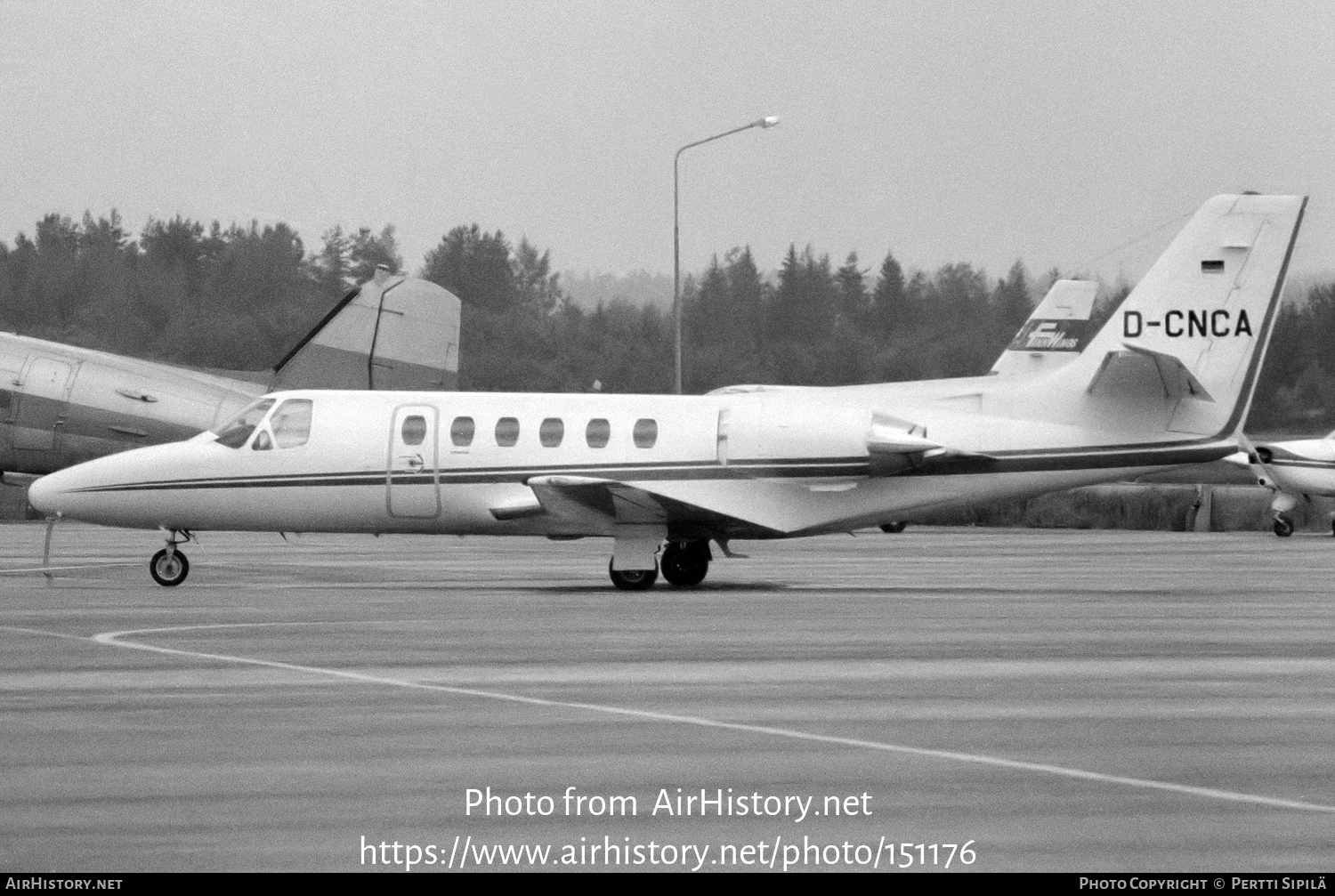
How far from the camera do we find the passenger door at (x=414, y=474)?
80.2 feet

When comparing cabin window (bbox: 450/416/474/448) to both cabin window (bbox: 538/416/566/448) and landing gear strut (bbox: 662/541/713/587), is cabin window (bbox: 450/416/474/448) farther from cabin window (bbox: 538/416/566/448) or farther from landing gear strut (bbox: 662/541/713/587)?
landing gear strut (bbox: 662/541/713/587)

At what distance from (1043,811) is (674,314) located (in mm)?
40580

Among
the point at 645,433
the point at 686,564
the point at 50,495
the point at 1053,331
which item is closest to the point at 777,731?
the point at 645,433

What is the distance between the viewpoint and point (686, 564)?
25406 millimetres

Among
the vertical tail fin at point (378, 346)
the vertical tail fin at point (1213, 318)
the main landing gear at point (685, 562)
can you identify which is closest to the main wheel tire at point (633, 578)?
the main landing gear at point (685, 562)

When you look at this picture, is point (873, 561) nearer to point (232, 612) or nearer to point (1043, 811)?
point (232, 612)

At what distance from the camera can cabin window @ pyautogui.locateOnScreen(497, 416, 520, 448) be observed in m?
24.5

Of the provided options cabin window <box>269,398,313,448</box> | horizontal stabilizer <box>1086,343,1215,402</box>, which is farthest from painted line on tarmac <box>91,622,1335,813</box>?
horizontal stabilizer <box>1086,343,1215,402</box>

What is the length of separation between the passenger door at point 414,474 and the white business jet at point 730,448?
0.03 meters

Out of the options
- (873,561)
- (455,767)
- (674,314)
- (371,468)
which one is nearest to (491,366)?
(674,314)

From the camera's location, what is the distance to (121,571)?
2775 cm

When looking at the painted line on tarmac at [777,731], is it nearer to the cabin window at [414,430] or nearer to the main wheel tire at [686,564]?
the cabin window at [414,430]

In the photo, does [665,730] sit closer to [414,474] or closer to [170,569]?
[414,474]

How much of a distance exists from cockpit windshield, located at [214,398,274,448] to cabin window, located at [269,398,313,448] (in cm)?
23
